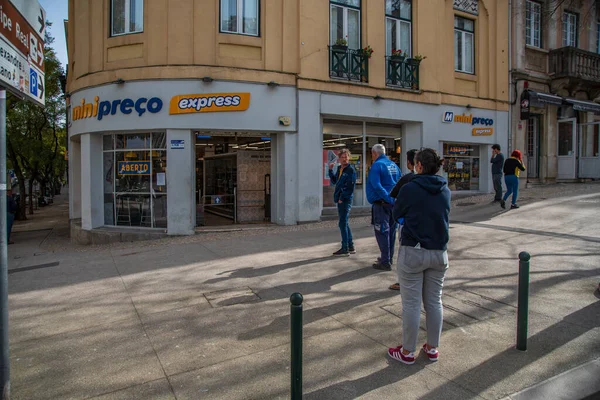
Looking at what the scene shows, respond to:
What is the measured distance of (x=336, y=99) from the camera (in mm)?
12727

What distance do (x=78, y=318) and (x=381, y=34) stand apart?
12.2 m

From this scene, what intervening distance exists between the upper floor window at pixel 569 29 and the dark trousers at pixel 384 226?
1800 cm

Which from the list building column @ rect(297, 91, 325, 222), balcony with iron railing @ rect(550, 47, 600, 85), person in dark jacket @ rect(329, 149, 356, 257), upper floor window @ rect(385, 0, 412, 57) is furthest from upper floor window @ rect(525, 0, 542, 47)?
person in dark jacket @ rect(329, 149, 356, 257)

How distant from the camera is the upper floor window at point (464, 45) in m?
16.0

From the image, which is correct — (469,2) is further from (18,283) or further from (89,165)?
(18,283)

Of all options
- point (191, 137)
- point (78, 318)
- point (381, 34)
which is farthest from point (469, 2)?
point (78, 318)

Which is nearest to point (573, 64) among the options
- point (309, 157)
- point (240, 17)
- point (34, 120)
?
point (309, 157)

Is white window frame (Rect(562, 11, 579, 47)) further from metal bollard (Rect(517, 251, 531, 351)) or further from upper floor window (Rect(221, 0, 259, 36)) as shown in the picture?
metal bollard (Rect(517, 251, 531, 351))

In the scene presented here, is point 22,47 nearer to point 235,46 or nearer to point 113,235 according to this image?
point 235,46

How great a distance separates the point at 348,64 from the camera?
13.0m

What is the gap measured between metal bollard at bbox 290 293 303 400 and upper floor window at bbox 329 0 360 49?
11696 millimetres

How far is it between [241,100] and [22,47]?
27.3ft

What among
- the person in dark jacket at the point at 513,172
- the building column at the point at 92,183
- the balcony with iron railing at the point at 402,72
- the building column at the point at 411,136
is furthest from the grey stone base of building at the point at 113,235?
the person in dark jacket at the point at 513,172

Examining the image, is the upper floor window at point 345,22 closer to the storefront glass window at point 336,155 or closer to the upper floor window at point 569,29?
the storefront glass window at point 336,155
